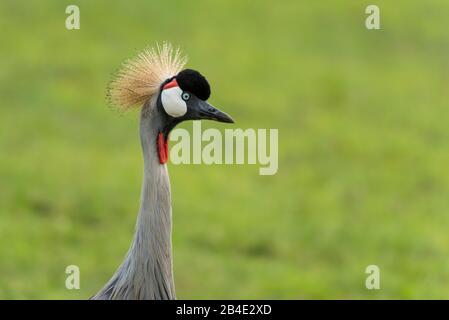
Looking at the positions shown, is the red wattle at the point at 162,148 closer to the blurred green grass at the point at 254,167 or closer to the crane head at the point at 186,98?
the crane head at the point at 186,98

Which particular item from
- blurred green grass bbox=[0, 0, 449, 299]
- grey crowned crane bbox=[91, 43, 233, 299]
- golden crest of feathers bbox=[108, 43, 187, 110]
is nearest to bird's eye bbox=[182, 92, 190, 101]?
grey crowned crane bbox=[91, 43, 233, 299]

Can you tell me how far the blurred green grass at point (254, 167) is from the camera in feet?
31.9

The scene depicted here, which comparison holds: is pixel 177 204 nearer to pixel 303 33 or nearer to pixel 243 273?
pixel 243 273

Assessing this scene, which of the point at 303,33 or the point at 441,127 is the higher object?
the point at 303,33

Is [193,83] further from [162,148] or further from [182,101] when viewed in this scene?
[162,148]

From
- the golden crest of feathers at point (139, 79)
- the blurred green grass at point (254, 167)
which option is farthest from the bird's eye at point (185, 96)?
the blurred green grass at point (254, 167)

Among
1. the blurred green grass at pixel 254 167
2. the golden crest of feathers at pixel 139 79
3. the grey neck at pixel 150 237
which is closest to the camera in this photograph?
the grey neck at pixel 150 237

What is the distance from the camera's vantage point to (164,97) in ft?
16.2

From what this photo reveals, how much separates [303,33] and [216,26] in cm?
144

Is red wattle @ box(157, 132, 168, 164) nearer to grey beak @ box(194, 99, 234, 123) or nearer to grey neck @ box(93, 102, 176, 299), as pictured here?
grey neck @ box(93, 102, 176, 299)

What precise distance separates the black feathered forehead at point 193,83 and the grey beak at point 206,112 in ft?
0.12

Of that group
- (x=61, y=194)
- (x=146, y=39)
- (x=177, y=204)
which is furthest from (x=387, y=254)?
(x=146, y=39)

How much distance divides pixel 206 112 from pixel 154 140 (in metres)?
0.30

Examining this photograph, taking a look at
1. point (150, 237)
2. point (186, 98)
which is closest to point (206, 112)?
point (186, 98)
